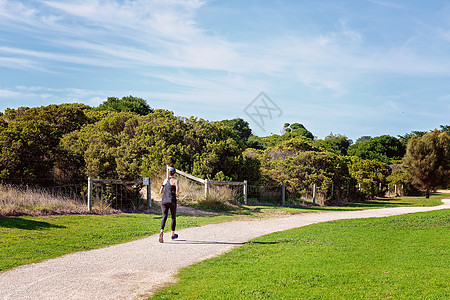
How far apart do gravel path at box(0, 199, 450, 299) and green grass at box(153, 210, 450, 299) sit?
1.59ft

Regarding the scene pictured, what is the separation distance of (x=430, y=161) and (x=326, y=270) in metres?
44.9

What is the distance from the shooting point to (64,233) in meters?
11.7

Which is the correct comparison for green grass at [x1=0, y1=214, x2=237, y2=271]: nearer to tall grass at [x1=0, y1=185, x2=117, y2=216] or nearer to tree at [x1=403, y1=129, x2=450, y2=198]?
tall grass at [x1=0, y1=185, x2=117, y2=216]

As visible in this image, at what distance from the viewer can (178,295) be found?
6.40 meters

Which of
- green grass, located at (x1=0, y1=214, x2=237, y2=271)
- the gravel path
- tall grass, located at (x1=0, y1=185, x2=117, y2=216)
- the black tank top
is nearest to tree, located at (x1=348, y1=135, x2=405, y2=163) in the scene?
green grass, located at (x1=0, y1=214, x2=237, y2=271)

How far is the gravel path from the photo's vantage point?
647 centimetres

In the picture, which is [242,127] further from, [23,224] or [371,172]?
[23,224]

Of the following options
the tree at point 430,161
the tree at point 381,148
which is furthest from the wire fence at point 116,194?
the tree at point 381,148

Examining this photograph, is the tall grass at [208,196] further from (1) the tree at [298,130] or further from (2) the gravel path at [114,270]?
(1) the tree at [298,130]

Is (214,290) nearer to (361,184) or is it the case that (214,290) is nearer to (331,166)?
(331,166)

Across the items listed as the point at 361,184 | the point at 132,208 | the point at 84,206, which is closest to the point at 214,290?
the point at 84,206

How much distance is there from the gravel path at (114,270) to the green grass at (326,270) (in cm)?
48

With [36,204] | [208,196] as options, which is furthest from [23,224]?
[208,196]

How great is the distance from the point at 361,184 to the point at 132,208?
28655 mm
